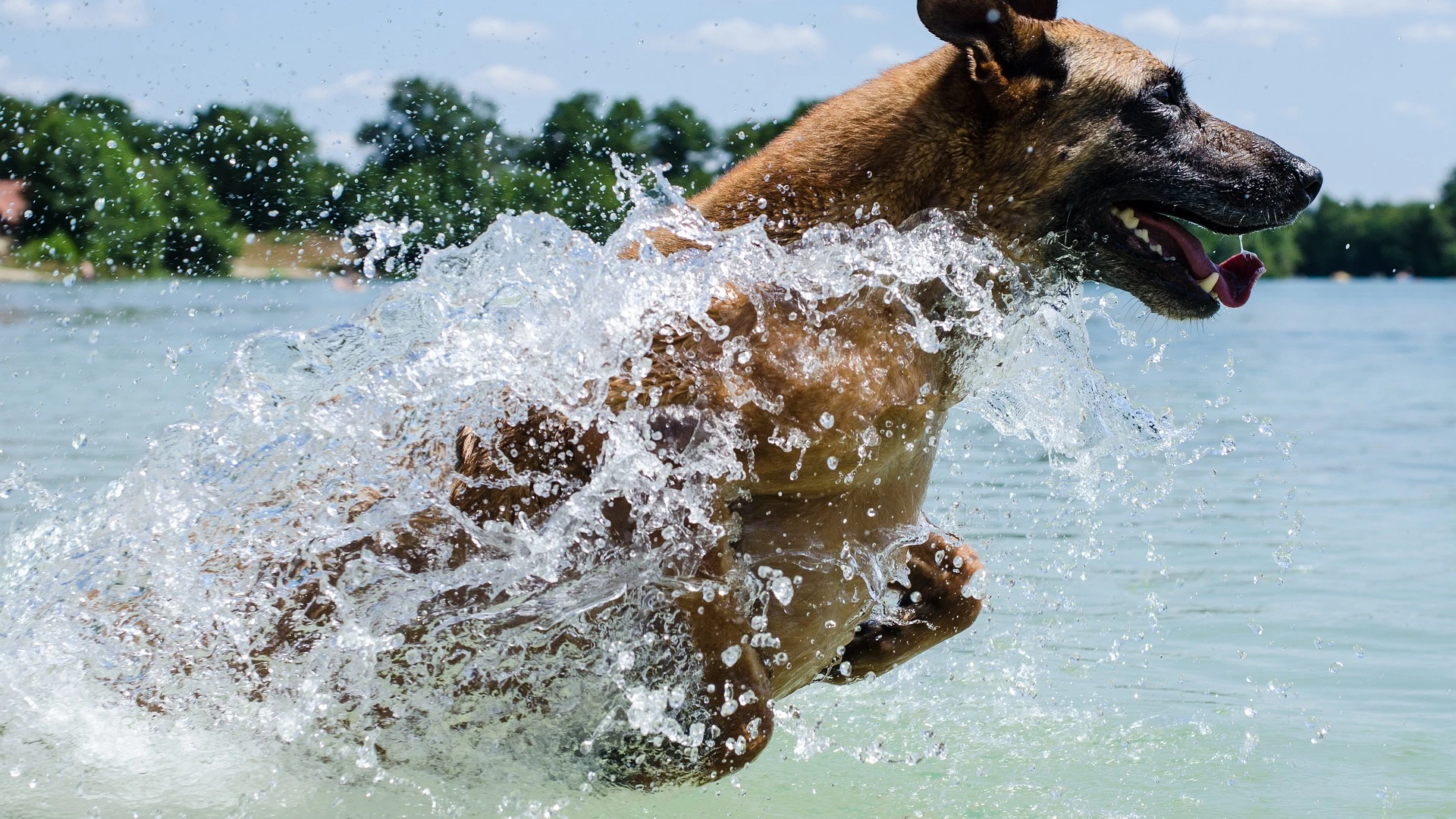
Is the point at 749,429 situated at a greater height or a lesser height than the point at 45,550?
greater

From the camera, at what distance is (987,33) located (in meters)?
3.90

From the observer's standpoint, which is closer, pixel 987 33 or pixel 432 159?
pixel 987 33

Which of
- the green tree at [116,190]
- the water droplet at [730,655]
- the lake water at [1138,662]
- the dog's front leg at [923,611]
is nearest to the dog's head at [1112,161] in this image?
the lake water at [1138,662]

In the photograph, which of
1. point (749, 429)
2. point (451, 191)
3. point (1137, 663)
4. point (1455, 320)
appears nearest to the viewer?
point (749, 429)

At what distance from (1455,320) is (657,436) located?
4210cm

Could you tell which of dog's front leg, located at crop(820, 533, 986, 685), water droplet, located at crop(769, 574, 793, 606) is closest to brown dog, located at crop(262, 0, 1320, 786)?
water droplet, located at crop(769, 574, 793, 606)

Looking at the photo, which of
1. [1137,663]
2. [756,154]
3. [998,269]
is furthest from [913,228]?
[1137,663]

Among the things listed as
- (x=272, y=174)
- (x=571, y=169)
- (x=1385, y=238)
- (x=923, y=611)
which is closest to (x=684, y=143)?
(x=571, y=169)

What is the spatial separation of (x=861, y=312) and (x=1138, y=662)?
3.45 meters

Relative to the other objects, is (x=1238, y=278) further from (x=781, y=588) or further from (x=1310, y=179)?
(x=781, y=588)

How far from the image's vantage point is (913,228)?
3.82m

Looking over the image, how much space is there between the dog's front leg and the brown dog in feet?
1.37

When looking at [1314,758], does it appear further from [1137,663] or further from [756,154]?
[756,154]

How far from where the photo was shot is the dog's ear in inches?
152
